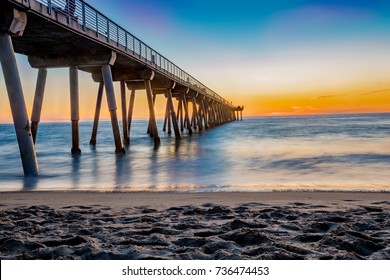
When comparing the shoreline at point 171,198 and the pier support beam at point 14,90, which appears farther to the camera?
the pier support beam at point 14,90

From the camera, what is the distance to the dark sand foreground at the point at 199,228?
269 cm

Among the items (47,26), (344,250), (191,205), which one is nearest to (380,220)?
(344,250)

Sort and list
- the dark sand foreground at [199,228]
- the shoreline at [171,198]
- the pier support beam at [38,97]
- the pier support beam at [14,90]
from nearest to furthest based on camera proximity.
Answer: the dark sand foreground at [199,228], the shoreline at [171,198], the pier support beam at [14,90], the pier support beam at [38,97]

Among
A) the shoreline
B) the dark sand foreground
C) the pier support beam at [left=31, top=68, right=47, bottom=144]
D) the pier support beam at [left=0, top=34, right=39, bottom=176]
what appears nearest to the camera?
the dark sand foreground

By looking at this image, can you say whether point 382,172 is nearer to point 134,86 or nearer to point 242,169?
point 242,169

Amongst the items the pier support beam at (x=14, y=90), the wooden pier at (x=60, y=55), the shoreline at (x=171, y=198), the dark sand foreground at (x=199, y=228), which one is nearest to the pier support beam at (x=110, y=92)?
the wooden pier at (x=60, y=55)

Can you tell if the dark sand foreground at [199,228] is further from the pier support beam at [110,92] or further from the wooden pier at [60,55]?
the pier support beam at [110,92]

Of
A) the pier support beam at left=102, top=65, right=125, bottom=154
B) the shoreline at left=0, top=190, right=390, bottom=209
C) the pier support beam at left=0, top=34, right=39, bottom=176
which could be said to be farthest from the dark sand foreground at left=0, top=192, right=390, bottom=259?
the pier support beam at left=102, top=65, right=125, bottom=154

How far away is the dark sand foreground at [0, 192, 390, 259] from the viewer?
269cm

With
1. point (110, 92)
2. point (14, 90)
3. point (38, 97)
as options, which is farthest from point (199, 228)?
point (38, 97)

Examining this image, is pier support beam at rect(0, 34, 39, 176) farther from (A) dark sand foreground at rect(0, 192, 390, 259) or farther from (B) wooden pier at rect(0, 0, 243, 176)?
(A) dark sand foreground at rect(0, 192, 390, 259)

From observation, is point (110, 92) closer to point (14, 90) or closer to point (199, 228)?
point (14, 90)

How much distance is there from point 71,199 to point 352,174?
6.97 metres

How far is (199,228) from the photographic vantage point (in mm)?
3400
